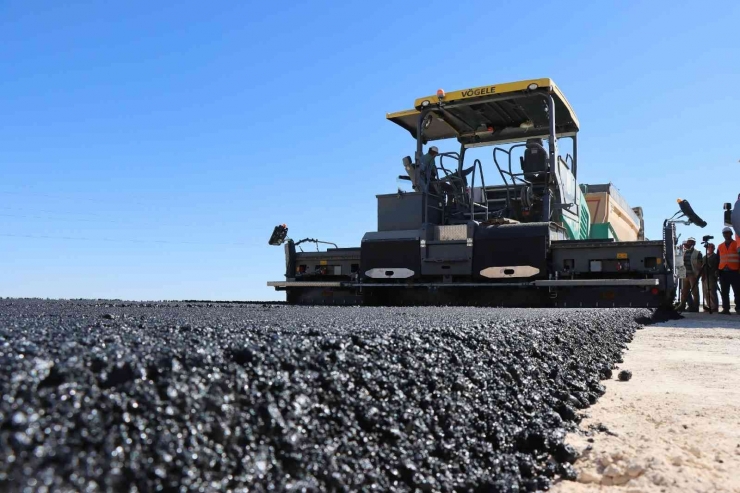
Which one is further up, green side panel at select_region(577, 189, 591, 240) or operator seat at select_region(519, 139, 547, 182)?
operator seat at select_region(519, 139, 547, 182)

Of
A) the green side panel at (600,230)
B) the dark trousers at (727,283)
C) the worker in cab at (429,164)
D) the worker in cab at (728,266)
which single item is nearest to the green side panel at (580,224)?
the green side panel at (600,230)

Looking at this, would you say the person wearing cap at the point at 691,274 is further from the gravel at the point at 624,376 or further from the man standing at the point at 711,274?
the gravel at the point at 624,376

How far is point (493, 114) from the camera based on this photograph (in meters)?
8.12

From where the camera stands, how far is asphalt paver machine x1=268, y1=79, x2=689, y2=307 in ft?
22.0

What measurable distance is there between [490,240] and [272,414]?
605cm

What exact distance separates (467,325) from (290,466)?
4.02 feet

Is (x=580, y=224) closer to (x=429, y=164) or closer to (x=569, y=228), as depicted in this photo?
(x=569, y=228)

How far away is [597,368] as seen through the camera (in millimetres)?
3082

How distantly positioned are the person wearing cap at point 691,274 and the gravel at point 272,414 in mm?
11394

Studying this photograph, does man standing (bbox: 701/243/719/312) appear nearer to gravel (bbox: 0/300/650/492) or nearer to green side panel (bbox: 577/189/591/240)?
green side panel (bbox: 577/189/591/240)

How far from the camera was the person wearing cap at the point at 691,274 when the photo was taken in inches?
470

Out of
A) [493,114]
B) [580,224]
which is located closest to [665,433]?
[493,114]

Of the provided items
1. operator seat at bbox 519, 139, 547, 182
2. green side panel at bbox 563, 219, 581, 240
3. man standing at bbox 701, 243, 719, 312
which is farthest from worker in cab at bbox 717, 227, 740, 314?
operator seat at bbox 519, 139, 547, 182

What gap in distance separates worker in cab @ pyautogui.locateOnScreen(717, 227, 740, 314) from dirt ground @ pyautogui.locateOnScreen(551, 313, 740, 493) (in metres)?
8.46
